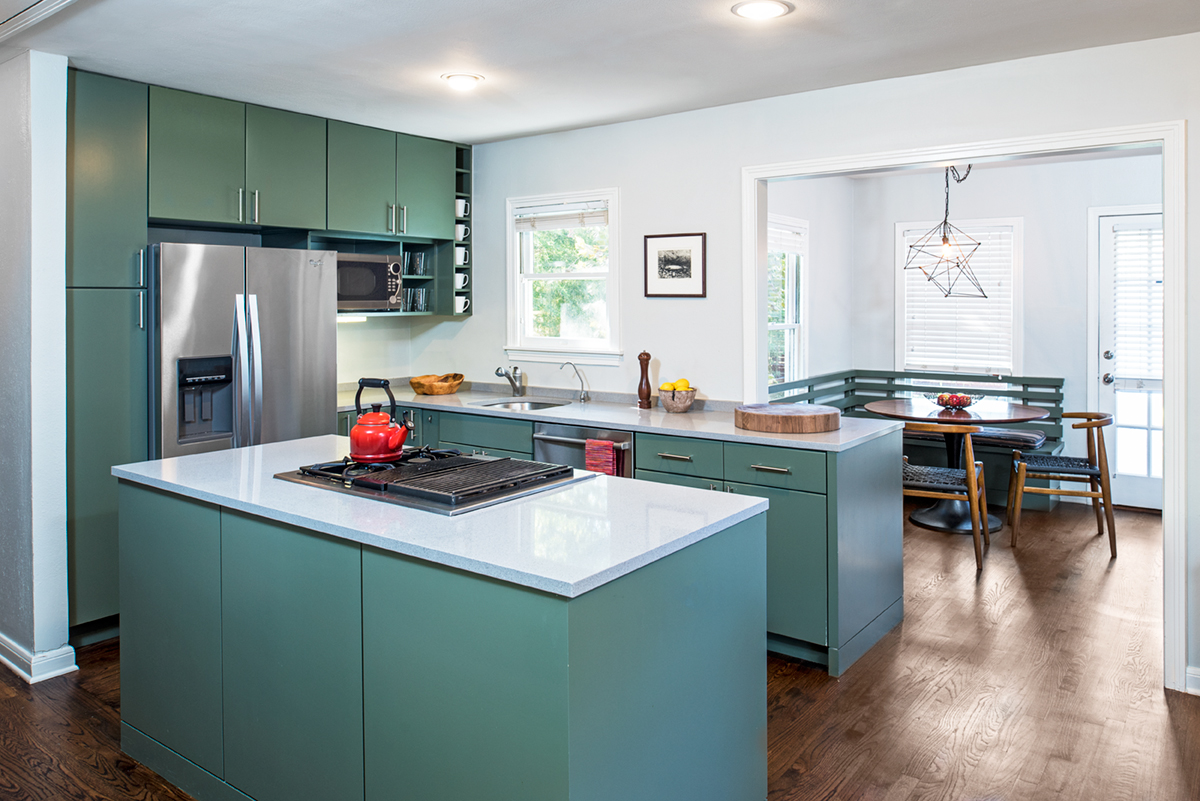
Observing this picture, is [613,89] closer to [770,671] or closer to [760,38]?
[760,38]

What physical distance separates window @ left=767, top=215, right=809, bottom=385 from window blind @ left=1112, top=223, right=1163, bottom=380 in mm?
2049

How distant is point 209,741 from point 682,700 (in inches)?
53.3

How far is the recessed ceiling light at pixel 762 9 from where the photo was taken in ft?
8.87

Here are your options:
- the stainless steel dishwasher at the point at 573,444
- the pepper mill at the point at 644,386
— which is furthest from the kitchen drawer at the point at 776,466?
the pepper mill at the point at 644,386

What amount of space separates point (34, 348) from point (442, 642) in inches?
94.5

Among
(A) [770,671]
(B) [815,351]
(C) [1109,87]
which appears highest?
(C) [1109,87]

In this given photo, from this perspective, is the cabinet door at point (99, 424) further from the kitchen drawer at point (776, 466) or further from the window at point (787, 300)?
the window at point (787, 300)

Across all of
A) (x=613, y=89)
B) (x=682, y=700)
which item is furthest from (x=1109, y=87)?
(x=682, y=700)

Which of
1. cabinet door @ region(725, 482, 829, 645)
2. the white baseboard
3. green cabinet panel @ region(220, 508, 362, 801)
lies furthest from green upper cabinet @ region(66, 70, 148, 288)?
cabinet door @ region(725, 482, 829, 645)

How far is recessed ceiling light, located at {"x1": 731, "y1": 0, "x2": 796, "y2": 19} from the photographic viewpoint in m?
2.71

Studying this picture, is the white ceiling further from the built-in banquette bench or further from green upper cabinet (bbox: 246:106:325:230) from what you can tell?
the built-in banquette bench

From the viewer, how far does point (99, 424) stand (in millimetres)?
3543

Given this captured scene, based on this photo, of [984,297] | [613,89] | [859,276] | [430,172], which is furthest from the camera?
[859,276]

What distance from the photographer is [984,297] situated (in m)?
6.32
